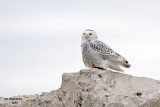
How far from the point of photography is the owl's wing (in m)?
8.76

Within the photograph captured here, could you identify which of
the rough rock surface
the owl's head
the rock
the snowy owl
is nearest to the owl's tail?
the snowy owl

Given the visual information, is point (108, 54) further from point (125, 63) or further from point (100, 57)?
point (125, 63)

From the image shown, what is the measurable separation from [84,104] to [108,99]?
0.58 meters

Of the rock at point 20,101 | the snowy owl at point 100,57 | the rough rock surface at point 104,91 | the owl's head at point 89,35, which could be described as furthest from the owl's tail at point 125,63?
the rock at point 20,101

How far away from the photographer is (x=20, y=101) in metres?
10.5

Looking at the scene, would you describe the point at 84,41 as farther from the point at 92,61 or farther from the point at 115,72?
the point at 115,72

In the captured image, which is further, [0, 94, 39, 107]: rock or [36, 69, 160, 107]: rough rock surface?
[0, 94, 39, 107]: rock

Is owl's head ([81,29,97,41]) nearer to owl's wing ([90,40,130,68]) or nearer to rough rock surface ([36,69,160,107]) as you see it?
owl's wing ([90,40,130,68])

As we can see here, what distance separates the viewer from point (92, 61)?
879cm

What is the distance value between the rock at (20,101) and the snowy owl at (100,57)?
2.20 metres

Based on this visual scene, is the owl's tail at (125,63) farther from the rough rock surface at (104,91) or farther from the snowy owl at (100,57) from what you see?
the rough rock surface at (104,91)

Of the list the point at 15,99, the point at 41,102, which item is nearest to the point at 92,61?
the point at 41,102

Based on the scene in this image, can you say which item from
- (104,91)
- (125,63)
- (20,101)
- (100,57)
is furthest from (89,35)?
(20,101)

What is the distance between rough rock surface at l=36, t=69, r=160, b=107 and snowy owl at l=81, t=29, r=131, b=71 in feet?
1.93
